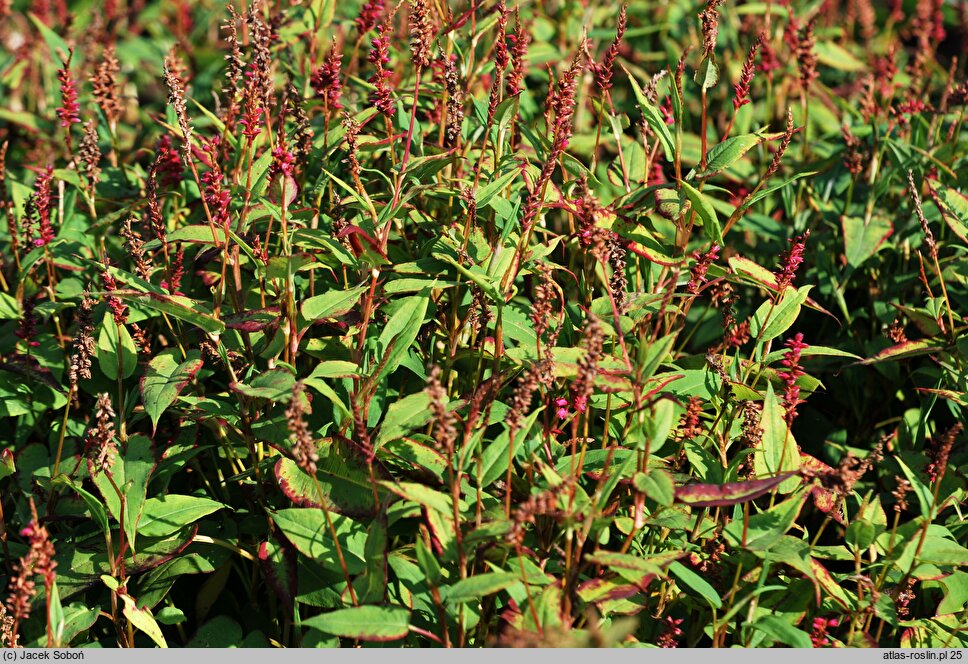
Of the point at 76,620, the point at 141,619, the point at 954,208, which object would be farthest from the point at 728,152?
the point at 76,620

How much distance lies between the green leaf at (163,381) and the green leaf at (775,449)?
1177mm

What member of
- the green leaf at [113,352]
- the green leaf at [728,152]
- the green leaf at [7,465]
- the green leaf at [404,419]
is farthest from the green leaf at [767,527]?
the green leaf at [7,465]

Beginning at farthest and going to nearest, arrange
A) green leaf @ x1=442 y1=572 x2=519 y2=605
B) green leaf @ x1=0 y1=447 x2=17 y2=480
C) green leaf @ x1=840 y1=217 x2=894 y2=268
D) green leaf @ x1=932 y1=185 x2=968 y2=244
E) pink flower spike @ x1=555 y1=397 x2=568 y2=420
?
green leaf @ x1=840 y1=217 x2=894 y2=268 → green leaf @ x1=932 y1=185 x2=968 y2=244 → green leaf @ x1=0 y1=447 x2=17 y2=480 → pink flower spike @ x1=555 y1=397 x2=568 y2=420 → green leaf @ x1=442 y1=572 x2=519 y2=605

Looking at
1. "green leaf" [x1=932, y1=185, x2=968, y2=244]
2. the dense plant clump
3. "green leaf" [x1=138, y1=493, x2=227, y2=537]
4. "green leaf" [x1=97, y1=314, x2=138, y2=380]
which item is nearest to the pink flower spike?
the dense plant clump

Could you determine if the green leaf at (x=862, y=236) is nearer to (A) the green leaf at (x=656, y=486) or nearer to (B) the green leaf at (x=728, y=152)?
(B) the green leaf at (x=728, y=152)

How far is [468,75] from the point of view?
271 cm

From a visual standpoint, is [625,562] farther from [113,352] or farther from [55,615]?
[113,352]

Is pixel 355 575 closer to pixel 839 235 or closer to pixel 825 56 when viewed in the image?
pixel 839 235

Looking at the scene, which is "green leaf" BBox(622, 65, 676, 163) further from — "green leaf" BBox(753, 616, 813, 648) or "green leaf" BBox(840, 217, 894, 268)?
"green leaf" BBox(753, 616, 813, 648)

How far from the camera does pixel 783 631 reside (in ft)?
6.14

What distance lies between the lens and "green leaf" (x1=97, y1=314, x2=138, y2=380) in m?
2.29

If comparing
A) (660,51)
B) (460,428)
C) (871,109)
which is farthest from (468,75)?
(660,51)

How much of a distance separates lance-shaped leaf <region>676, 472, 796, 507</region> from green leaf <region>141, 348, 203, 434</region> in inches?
39.7

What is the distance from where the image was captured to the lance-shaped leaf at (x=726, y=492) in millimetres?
1817
